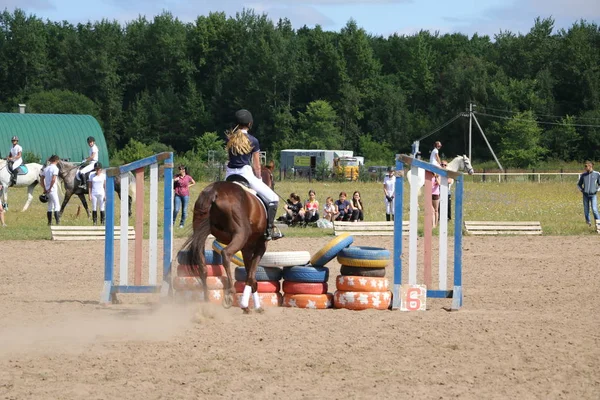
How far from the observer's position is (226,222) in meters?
10.6

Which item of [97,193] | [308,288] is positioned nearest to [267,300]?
[308,288]

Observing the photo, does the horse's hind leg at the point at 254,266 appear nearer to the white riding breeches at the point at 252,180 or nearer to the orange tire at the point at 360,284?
the white riding breeches at the point at 252,180

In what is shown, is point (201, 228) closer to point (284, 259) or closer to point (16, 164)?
point (284, 259)

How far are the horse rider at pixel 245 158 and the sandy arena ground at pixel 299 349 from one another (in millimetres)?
1260

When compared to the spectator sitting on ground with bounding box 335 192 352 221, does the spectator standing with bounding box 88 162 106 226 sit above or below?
above

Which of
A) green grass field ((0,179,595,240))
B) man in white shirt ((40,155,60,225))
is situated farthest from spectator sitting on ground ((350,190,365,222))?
man in white shirt ((40,155,60,225))

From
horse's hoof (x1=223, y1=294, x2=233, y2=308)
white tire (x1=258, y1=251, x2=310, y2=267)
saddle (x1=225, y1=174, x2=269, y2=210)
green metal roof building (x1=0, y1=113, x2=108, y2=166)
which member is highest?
green metal roof building (x1=0, y1=113, x2=108, y2=166)

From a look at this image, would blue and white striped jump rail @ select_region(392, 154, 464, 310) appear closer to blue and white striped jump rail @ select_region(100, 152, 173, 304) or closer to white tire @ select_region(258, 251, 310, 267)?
white tire @ select_region(258, 251, 310, 267)

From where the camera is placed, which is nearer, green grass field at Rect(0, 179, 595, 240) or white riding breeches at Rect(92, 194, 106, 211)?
green grass field at Rect(0, 179, 595, 240)

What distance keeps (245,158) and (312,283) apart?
175cm

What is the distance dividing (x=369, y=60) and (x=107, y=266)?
90219mm

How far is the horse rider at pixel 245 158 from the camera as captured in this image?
36.2 feet

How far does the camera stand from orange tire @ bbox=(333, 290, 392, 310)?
36.3 ft

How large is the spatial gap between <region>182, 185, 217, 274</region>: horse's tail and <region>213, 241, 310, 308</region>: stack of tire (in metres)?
0.74
